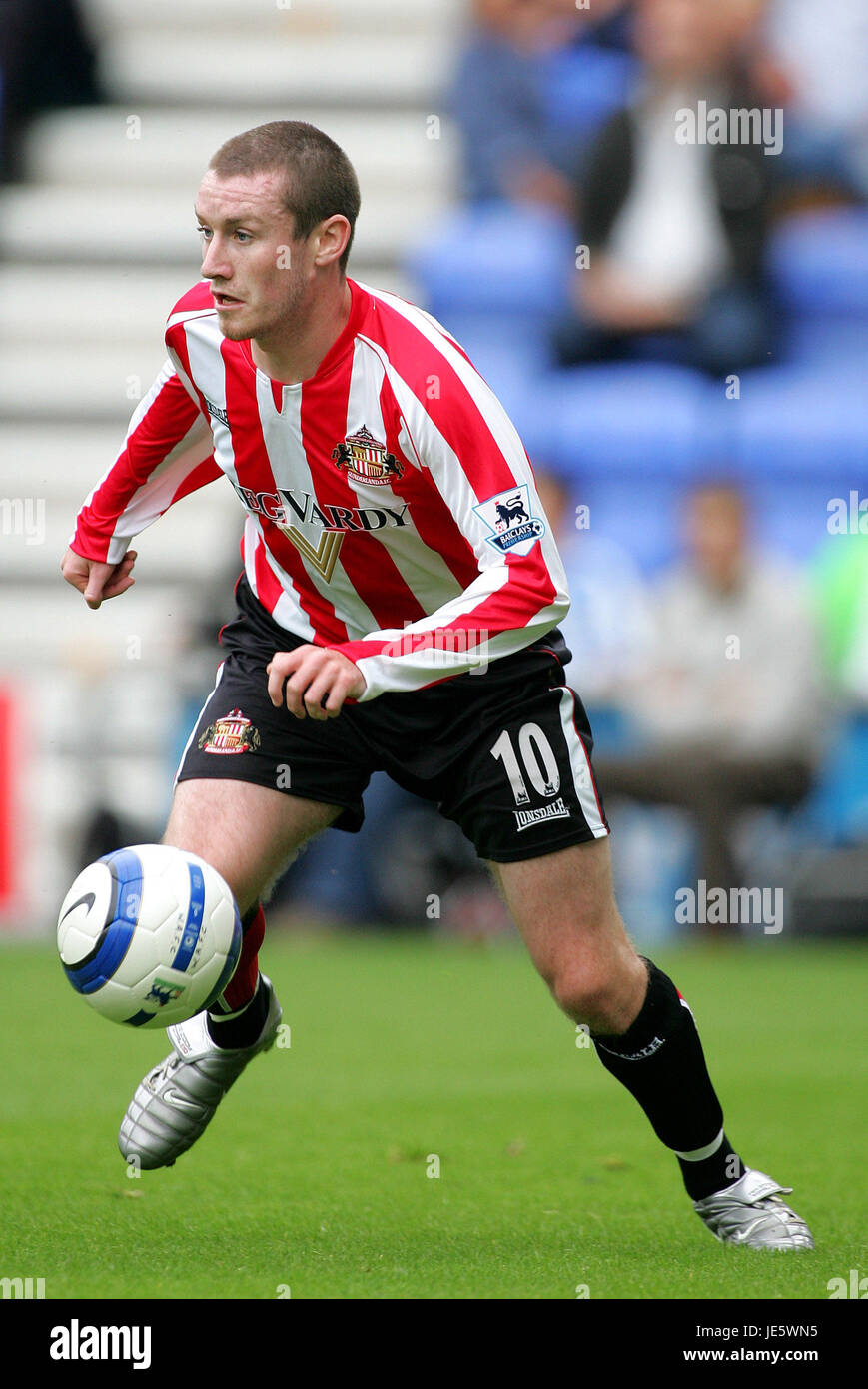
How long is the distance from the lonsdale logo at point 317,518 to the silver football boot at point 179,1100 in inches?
44.7

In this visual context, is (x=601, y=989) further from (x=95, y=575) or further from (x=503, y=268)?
(x=503, y=268)

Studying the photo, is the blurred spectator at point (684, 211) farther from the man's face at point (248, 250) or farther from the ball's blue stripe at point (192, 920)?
the ball's blue stripe at point (192, 920)

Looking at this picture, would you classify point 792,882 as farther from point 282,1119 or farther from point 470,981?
point 282,1119

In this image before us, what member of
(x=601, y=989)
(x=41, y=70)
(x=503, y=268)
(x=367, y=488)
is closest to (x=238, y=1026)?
(x=601, y=989)

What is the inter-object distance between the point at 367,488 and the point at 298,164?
67 cm

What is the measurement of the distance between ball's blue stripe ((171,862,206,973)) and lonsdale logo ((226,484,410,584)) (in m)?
0.81

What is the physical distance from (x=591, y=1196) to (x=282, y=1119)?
1.43 metres

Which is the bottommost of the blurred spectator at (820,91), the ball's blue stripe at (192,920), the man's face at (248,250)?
the ball's blue stripe at (192,920)

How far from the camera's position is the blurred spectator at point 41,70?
1650 cm

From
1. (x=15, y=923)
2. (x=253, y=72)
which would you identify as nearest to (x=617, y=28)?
(x=253, y=72)

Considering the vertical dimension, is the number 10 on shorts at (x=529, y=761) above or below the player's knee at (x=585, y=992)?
above

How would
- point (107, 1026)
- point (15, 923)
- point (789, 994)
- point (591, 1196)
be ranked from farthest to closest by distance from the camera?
point (15, 923) → point (789, 994) → point (107, 1026) → point (591, 1196)

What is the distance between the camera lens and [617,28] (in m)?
15.3

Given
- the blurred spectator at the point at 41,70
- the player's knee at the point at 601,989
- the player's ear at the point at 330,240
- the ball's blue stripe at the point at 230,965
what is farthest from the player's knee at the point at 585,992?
the blurred spectator at the point at 41,70
